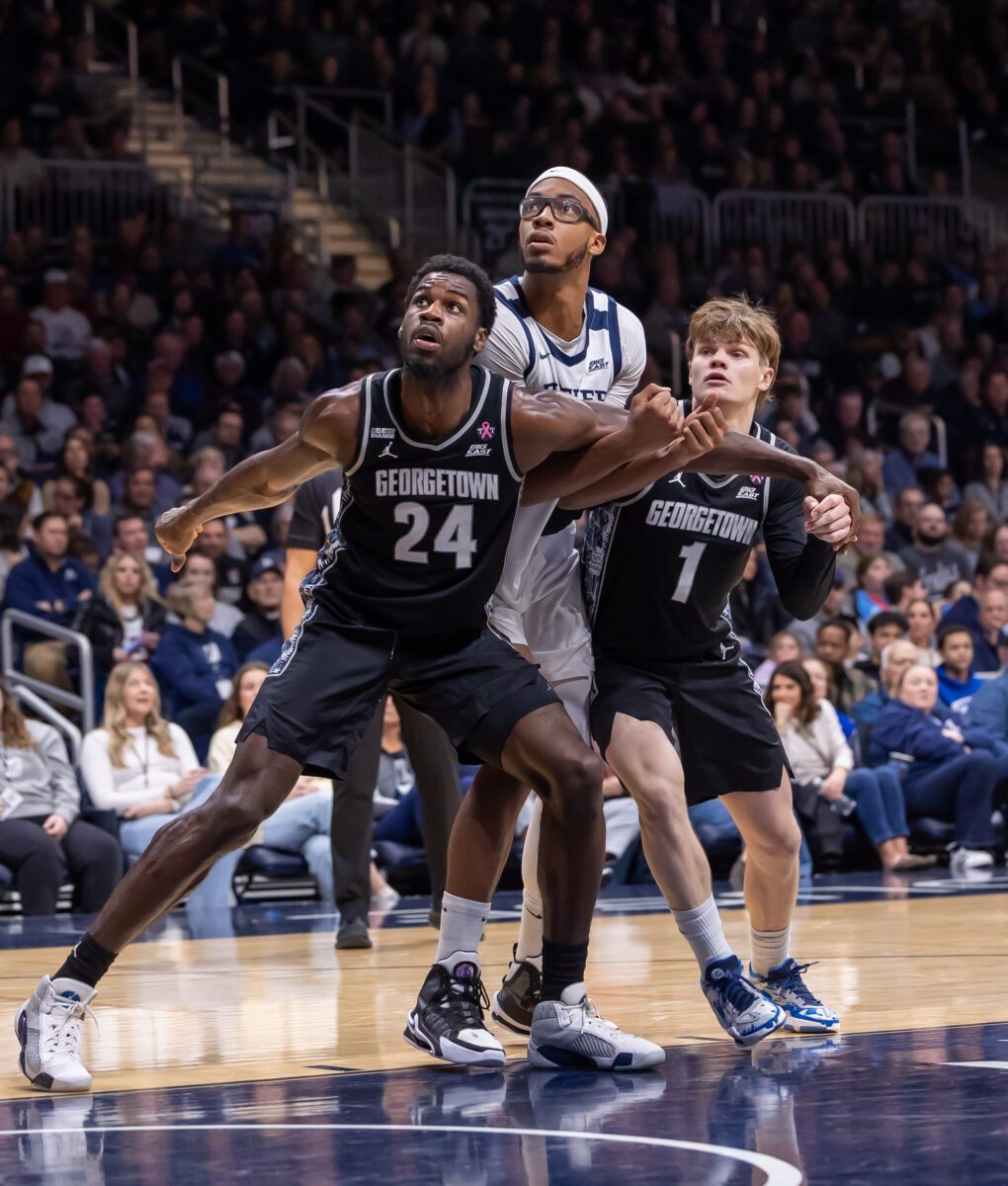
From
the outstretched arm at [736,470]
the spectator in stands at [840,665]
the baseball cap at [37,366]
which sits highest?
the baseball cap at [37,366]

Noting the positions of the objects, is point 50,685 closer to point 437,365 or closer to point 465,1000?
point 465,1000

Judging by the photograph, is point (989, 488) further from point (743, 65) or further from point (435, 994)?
point (435, 994)

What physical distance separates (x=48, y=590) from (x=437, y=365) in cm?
640

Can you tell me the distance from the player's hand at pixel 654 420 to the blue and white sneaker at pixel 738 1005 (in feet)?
4.04

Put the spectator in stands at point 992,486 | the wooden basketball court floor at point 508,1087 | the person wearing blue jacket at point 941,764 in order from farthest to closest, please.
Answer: the spectator in stands at point 992,486
the person wearing blue jacket at point 941,764
the wooden basketball court floor at point 508,1087

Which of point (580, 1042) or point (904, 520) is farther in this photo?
point (904, 520)

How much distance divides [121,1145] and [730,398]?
2.47 meters

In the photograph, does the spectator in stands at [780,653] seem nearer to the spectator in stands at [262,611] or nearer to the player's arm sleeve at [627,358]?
the spectator in stands at [262,611]

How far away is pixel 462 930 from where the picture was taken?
4.64 m

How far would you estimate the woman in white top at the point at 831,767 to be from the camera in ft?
33.7

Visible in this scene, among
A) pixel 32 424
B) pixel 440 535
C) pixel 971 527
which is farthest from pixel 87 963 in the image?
pixel 971 527

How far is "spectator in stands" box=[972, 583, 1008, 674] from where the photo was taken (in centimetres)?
1190

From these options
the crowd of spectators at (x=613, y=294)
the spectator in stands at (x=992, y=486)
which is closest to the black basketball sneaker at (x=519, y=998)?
the crowd of spectators at (x=613, y=294)

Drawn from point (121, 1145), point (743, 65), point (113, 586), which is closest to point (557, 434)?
point (121, 1145)
